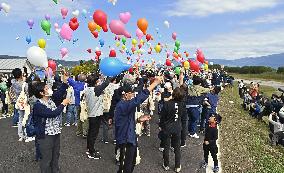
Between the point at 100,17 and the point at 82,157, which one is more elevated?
the point at 100,17

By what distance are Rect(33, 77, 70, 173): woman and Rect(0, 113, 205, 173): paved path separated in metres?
1.29

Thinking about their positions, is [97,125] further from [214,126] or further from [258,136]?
[258,136]

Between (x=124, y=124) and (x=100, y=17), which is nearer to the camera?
(x=124, y=124)

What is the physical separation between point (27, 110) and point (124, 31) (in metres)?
3.97

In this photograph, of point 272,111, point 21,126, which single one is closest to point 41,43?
point 21,126

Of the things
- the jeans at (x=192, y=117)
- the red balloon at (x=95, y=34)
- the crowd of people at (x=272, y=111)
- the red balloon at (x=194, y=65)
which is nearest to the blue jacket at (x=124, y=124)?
the jeans at (x=192, y=117)

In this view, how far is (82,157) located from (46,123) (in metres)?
2.54

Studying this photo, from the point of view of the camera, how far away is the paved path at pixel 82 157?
315 inches

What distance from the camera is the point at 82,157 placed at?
Answer: 28.9ft

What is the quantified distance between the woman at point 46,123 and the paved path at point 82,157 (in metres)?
1.29

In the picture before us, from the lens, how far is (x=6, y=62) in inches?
3541

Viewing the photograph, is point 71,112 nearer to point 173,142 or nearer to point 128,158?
point 173,142

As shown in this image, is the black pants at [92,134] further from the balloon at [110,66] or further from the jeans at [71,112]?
the jeans at [71,112]

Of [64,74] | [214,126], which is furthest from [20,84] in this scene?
[214,126]
